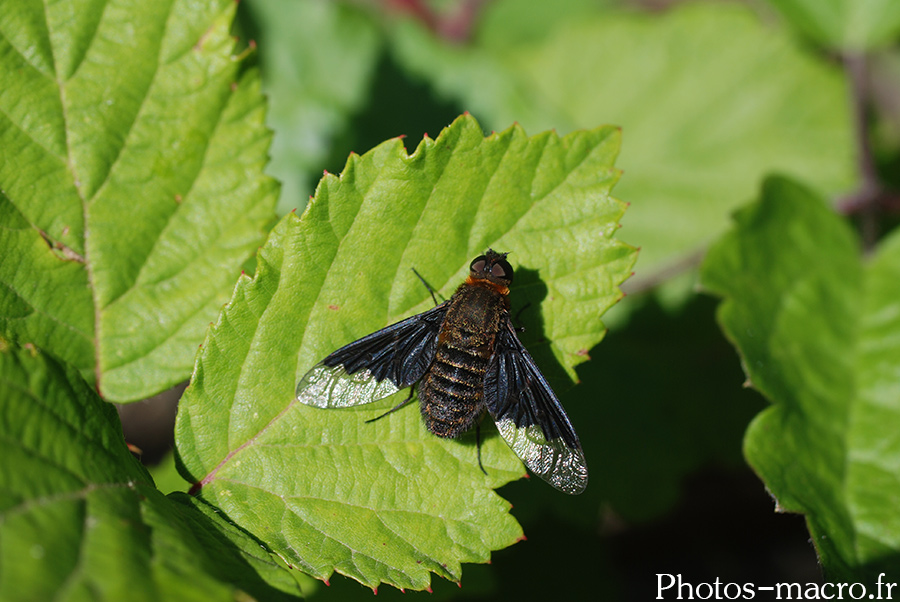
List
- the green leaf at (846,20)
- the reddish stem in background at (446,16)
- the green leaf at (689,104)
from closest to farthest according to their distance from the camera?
the green leaf at (846,20) → the green leaf at (689,104) → the reddish stem in background at (446,16)

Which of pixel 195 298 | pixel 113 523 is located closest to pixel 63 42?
pixel 195 298

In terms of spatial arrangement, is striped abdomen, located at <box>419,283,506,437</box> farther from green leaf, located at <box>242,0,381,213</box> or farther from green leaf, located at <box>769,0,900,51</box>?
green leaf, located at <box>769,0,900,51</box>

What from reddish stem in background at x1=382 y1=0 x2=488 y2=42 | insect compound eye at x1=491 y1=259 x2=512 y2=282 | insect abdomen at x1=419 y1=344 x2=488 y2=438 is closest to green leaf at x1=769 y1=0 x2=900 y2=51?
reddish stem in background at x1=382 y1=0 x2=488 y2=42

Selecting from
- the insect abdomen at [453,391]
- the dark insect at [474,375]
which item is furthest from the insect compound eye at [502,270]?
the insect abdomen at [453,391]

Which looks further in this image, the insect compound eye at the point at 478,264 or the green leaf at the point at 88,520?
the insect compound eye at the point at 478,264

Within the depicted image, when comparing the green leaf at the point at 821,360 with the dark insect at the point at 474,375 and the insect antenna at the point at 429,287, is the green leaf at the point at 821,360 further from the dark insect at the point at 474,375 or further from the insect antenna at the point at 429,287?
the insect antenna at the point at 429,287
